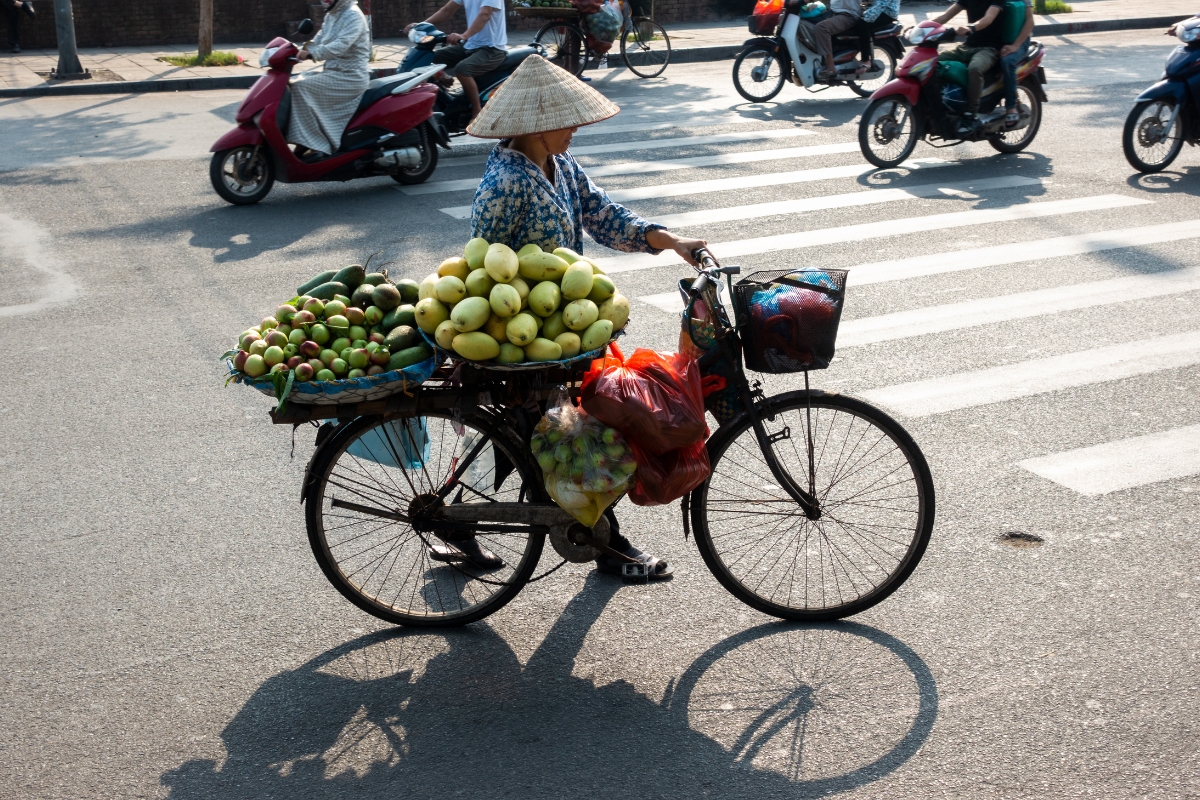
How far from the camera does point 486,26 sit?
1085 centimetres

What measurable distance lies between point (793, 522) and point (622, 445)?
2.77 ft

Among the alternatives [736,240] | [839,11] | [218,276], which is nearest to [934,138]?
[839,11]

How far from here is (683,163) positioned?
10.5m

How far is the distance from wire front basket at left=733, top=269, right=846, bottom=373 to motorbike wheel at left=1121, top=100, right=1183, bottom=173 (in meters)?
7.30

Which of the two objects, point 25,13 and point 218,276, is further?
point 25,13

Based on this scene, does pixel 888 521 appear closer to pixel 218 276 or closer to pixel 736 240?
pixel 736 240

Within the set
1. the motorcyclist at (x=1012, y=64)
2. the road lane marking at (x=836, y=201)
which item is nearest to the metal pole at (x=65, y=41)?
the road lane marking at (x=836, y=201)

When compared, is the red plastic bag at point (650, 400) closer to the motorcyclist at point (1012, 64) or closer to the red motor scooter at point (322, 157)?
the red motor scooter at point (322, 157)

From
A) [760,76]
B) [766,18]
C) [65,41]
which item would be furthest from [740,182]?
[65,41]

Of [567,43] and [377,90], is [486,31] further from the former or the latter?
[567,43]

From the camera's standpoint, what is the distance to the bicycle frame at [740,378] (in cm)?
353

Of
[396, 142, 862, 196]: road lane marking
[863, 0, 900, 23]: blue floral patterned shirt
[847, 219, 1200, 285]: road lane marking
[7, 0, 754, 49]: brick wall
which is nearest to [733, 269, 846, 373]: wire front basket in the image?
[847, 219, 1200, 285]: road lane marking

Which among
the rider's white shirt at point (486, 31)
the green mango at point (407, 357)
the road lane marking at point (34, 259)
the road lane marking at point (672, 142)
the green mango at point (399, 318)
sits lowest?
the road lane marking at point (34, 259)

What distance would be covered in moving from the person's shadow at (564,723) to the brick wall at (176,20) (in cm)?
1638
